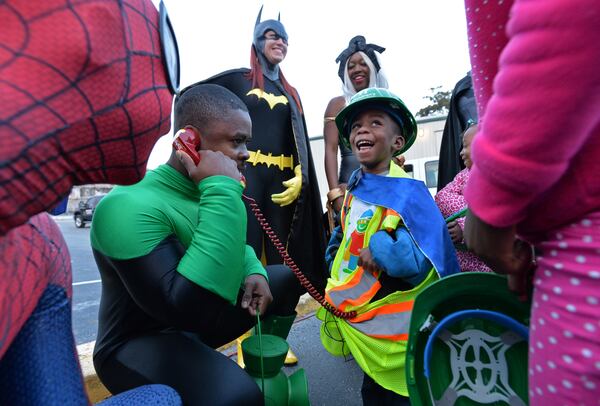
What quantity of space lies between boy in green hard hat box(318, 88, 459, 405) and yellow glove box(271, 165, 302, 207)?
0.63m

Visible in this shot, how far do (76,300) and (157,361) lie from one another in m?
4.34

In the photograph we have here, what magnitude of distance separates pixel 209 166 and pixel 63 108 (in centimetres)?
77

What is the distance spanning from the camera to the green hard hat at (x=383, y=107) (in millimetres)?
2014

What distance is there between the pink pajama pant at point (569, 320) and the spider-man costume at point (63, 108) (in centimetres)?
74

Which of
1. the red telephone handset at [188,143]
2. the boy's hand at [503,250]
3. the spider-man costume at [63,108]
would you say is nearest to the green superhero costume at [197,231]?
the red telephone handset at [188,143]

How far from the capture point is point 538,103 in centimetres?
58

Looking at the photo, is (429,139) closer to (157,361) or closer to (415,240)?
(415,240)

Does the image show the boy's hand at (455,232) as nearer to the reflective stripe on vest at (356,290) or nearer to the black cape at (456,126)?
the reflective stripe on vest at (356,290)

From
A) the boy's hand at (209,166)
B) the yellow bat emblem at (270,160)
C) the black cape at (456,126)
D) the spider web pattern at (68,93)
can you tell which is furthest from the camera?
the black cape at (456,126)

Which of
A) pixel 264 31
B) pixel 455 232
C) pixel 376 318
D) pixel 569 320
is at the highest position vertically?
pixel 264 31

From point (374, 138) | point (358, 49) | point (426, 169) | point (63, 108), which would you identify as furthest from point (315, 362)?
point (426, 169)

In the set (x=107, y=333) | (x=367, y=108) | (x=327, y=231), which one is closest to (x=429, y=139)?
(x=327, y=231)

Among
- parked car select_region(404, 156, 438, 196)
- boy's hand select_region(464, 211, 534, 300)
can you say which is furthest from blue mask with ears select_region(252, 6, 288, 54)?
parked car select_region(404, 156, 438, 196)

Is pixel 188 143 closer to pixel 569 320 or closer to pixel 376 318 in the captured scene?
pixel 376 318
